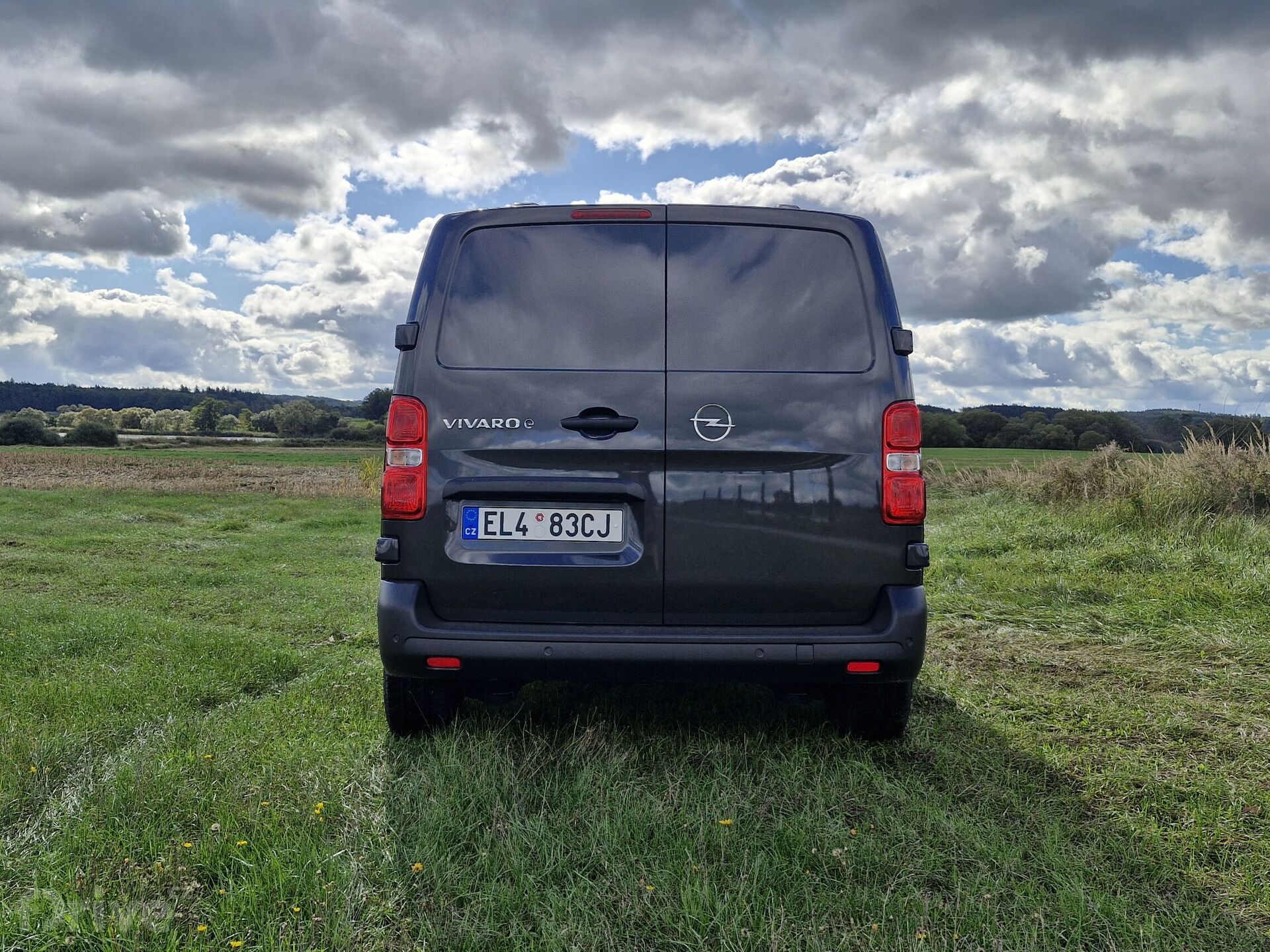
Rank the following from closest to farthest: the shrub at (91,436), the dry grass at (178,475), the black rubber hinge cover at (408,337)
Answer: the black rubber hinge cover at (408,337) < the dry grass at (178,475) < the shrub at (91,436)

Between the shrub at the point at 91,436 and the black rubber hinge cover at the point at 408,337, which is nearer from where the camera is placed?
the black rubber hinge cover at the point at 408,337

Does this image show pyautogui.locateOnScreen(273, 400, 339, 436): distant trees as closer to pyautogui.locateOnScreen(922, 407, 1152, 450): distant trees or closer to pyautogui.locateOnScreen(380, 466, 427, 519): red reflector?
pyautogui.locateOnScreen(922, 407, 1152, 450): distant trees

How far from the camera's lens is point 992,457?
23547 mm

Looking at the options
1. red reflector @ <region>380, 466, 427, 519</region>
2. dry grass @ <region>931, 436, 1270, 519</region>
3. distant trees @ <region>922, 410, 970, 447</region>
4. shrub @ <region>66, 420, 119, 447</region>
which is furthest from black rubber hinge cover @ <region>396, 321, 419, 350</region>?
shrub @ <region>66, 420, 119, 447</region>

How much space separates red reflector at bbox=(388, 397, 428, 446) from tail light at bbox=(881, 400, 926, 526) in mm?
1650

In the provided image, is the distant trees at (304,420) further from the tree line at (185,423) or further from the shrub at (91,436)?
the shrub at (91,436)

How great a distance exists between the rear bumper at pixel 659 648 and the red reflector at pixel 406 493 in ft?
0.92

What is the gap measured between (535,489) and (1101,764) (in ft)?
8.60

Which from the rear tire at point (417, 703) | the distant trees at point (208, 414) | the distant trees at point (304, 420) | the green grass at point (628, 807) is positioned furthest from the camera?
the distant trees at point (208, 414)

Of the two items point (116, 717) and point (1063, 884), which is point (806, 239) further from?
point (116, 717)

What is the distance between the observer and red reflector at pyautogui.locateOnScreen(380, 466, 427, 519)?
3.07 meters

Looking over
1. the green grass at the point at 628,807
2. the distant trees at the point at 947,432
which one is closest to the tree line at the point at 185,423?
the distant trees at the point at 947,432

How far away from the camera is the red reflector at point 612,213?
3.23 metres

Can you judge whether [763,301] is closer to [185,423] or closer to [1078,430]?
[1078,430]
